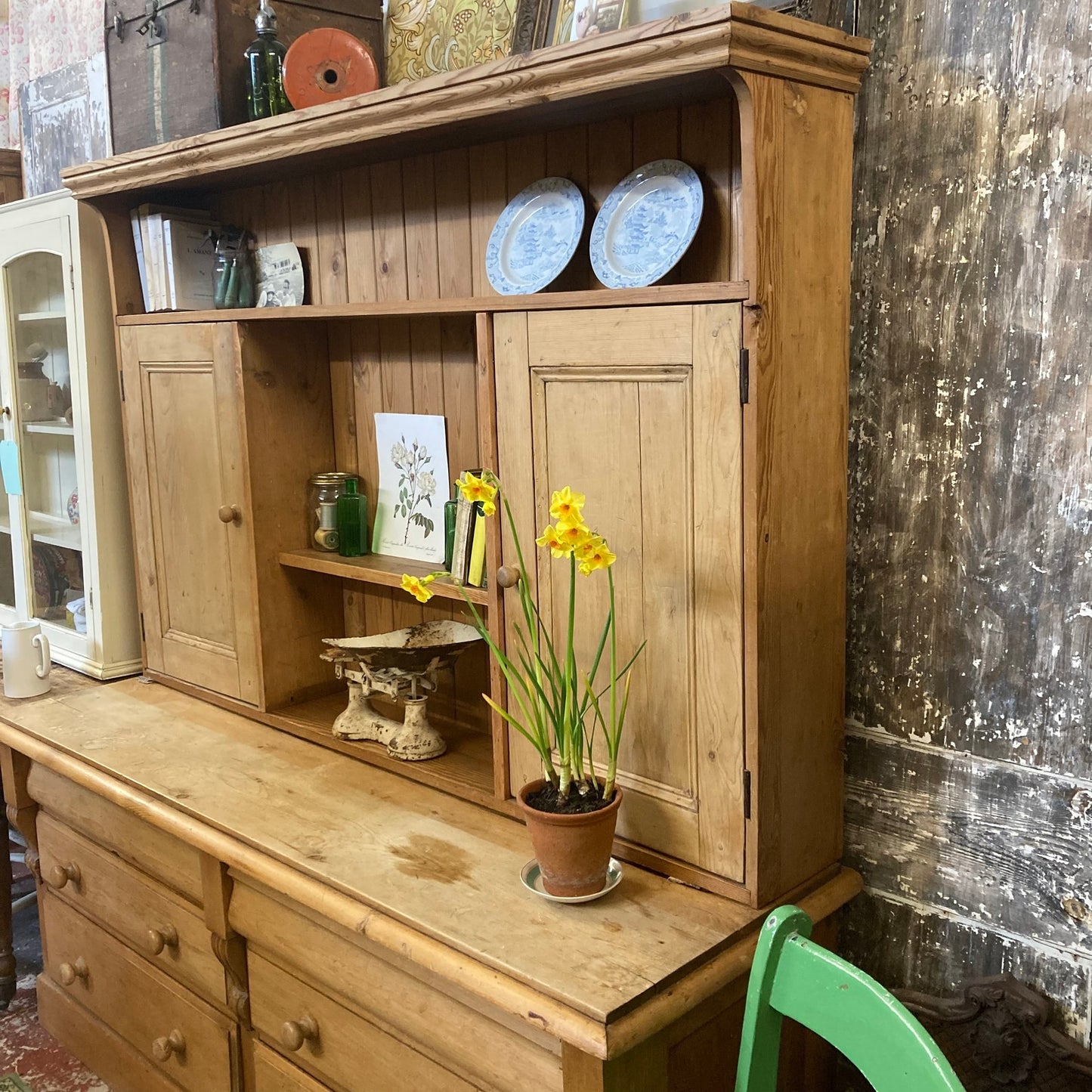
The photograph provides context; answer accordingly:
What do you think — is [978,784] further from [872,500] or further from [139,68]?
[139,68]

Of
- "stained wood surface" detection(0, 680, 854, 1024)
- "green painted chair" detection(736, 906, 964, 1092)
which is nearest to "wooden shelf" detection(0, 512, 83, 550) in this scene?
"stained wood surface" detection(0, 680, 854, 1024)

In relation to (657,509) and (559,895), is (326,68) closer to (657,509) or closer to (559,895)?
(657,509)

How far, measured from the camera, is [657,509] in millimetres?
1471

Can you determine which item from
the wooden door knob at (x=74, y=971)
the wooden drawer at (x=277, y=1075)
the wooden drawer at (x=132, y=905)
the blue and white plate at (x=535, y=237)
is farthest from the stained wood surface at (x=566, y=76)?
the wooden door knob at (x=74, y=971)

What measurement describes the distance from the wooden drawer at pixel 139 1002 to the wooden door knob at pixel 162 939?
0.08m

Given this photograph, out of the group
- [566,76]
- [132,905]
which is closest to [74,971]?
[132,905]

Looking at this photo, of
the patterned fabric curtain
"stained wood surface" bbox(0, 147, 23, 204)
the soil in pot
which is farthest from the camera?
"stained wood surface" bbox(0, 147, 23, 204)

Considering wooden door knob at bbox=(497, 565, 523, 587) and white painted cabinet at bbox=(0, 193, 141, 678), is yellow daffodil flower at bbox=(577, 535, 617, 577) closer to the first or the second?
wooden door knob at bbox=(497, 565, 523, 587)

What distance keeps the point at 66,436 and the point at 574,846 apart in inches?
66.0

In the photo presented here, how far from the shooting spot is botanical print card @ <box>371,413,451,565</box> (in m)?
2.07

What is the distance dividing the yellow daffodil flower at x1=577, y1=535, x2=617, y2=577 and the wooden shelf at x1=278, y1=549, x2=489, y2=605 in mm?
465

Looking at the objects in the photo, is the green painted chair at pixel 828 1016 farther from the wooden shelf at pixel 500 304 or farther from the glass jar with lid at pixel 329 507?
the glass jar with lid at pixel 329 507

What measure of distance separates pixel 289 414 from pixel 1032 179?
139cm

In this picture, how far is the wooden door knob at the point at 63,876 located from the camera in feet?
7.28
